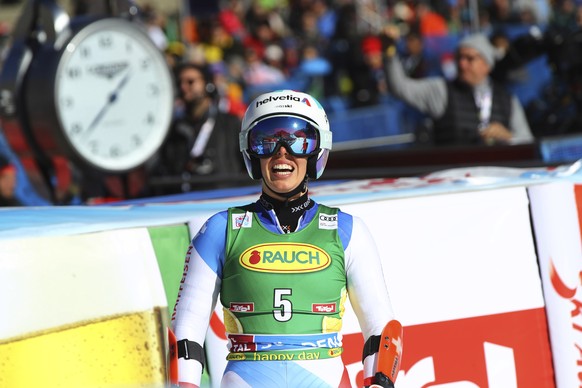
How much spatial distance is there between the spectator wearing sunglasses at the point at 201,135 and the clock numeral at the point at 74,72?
3.09 ft

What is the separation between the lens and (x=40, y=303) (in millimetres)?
4078

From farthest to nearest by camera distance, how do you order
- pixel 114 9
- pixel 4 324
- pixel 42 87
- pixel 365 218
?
1. pixel 114 9
2. pixel 42 87
3. pixel 365 218
4. pixel 4 324

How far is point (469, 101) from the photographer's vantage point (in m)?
8.80

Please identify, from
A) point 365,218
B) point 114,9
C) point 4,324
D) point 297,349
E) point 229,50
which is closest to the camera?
point 297,349

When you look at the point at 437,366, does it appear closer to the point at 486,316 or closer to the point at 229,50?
the point at 486,316

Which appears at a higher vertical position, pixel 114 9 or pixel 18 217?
pixel 114 9

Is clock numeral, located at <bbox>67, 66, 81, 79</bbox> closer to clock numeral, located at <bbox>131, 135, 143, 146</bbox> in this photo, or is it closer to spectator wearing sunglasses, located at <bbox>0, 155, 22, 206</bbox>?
clock numeral, located at <bbox>131, 135, 143, 146</bbox>

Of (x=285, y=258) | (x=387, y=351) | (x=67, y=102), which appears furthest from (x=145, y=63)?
(x=387, y=351)

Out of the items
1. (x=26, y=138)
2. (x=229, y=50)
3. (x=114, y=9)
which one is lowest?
(x=26, y=138)

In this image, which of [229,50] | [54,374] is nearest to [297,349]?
[54,374]

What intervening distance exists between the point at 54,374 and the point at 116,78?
14.3ft

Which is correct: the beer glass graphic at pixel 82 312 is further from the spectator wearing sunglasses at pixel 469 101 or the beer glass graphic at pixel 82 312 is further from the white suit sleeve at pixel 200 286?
the spectator wearing sunglasses at pixel 469 101

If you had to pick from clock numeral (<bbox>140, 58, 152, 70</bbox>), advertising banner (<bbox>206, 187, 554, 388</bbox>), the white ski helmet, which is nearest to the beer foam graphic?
the white ski helmet

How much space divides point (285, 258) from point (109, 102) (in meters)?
4.71
